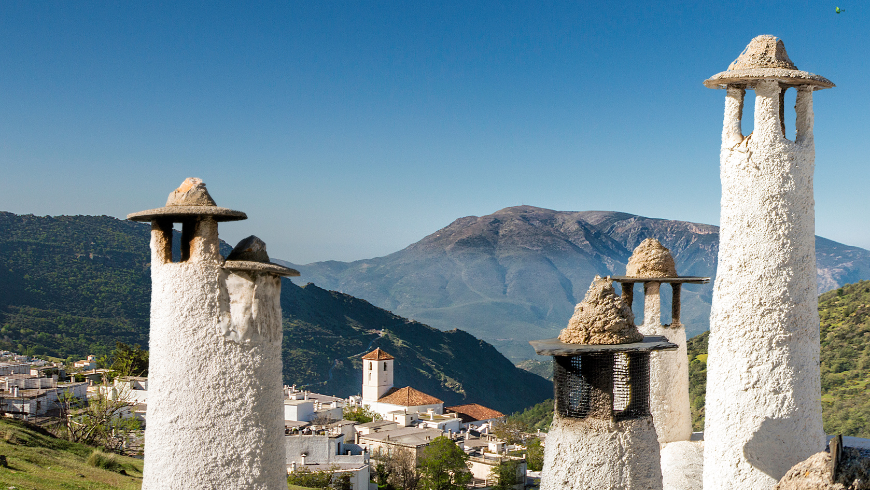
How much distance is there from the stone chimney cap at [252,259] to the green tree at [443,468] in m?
38.0

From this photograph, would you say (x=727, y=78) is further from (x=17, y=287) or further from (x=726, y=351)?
(x=17, y=287)

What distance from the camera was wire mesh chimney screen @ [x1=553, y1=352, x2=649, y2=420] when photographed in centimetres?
757

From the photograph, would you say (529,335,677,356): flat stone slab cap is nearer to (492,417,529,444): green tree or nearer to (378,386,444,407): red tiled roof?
(492,417,529,444): green tree

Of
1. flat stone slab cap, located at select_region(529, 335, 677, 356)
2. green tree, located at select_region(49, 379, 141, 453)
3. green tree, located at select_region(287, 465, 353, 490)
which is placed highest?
flat stone slab cap, located at select_region(529, 335, 677, 356)

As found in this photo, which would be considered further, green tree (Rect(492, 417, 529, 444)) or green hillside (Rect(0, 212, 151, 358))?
green hillside (Rect(0, 212, 151, 358))

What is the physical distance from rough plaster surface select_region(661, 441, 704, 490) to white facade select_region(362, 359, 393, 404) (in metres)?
61.8

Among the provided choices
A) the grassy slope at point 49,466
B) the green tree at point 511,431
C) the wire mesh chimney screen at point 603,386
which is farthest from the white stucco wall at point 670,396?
the green tree at point 511,431

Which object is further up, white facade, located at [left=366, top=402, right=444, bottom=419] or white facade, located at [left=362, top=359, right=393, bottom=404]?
white facade, located at [left=362, top=359, right=393, bottom=404]

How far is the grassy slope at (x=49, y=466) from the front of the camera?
52.4 ft

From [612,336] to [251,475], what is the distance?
4150 millimetres

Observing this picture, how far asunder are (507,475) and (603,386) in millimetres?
38240

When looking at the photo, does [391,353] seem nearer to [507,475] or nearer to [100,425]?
[507,475]

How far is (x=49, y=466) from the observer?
61.1 ft

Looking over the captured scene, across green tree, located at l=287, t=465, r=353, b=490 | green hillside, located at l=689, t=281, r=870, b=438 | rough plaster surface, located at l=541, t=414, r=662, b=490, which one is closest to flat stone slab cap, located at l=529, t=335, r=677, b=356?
rough plaster surface, located at l=541, t=414, r=662, b=490
